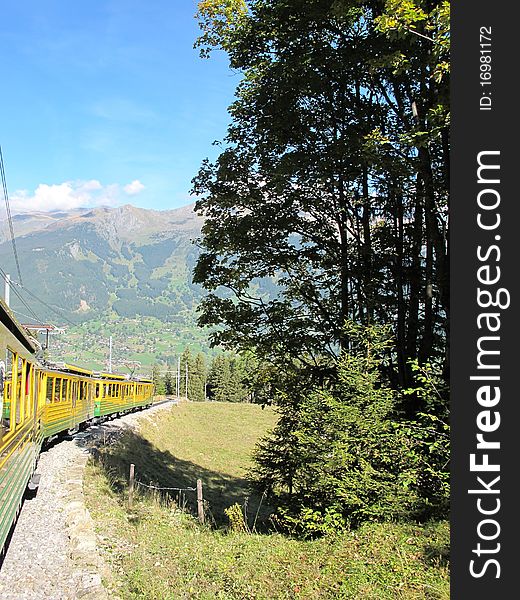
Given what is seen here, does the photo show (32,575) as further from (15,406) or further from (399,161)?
(399,161)

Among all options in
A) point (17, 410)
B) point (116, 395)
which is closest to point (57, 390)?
point (17, 410)

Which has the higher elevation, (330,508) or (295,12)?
(295,12)

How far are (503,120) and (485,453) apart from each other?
2.59 metres

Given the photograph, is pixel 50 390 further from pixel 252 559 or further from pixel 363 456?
pixel 363 456

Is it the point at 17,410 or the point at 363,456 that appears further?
the point at 363,456

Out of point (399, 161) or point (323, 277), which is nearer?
point (399, 161)

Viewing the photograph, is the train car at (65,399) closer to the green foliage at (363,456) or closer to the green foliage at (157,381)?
the green foliage at (363,456)

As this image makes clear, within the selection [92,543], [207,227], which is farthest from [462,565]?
[207,227]

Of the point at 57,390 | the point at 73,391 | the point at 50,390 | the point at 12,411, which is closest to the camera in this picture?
the point at 12,411

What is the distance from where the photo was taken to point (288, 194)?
35.0 feet

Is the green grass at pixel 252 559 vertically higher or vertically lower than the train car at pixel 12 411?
lower

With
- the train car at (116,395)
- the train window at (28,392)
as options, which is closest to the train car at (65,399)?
the train car at (116,395)

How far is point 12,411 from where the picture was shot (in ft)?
23.8

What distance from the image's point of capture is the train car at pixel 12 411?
6.42 m
